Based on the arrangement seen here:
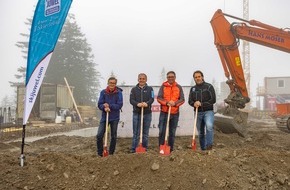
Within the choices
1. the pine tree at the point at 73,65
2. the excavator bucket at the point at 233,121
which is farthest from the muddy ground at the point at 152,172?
the pine tree at the point at 73,65

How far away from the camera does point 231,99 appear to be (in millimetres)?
11875

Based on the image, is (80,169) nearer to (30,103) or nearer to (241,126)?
(30,103)

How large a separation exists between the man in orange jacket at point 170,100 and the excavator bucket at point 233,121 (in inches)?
170

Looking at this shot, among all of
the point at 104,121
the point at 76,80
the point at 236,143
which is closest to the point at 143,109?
the point at 104,121

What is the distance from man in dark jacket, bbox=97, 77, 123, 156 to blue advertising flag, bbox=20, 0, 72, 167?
5.78 feet

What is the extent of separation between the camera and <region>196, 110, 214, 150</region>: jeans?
715cm

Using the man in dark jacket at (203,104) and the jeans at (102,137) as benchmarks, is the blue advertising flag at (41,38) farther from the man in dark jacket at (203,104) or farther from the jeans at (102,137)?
the man in dark jacket at (203,104)

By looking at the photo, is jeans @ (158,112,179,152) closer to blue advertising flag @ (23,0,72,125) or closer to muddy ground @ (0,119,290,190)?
muddy ground @ (0,119,290,190)

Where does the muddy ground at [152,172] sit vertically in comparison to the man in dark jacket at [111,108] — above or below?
below

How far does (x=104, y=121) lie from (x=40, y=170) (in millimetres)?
2071

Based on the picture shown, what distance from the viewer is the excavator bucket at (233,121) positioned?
11281mm

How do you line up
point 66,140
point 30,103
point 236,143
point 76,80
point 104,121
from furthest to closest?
1. point 76,80
2. point 66,140
3. point 236,143
4. point 104,121
5. point 30,103

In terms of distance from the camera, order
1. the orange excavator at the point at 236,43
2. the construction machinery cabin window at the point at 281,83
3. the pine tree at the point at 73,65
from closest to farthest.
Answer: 1. the orange excavator at the point at 236,43
2. the pine tree at the point at 73,65
3. the construction machinery cabin window at the point at 281,83

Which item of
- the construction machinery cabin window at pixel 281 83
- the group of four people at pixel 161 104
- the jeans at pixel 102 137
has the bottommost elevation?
the jeans at pixel 102 137
